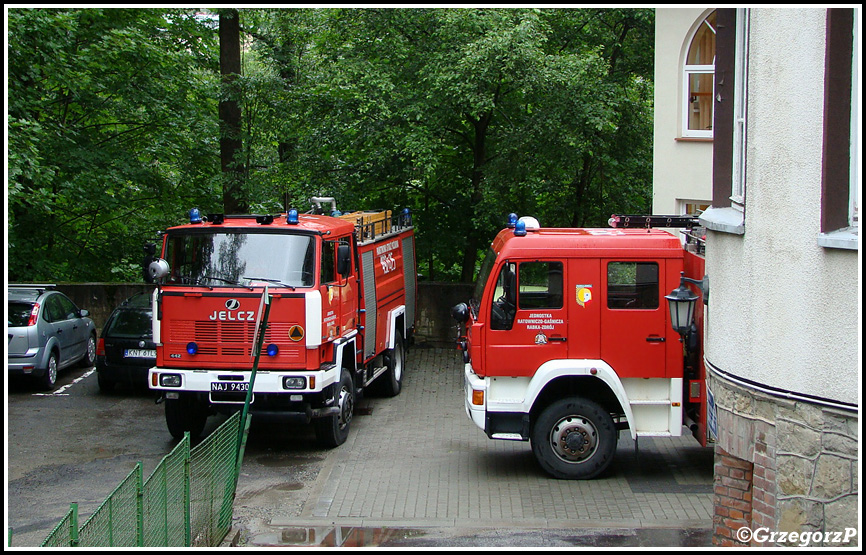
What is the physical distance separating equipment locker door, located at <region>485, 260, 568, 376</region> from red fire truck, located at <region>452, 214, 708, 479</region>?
0.01m

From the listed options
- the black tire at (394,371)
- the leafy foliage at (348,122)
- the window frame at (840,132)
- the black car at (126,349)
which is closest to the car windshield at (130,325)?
the black car at (126,349)

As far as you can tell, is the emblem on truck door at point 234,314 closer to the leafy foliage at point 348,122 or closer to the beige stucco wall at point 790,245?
the leafy foliage at point 348,122

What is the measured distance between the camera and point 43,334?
15.3m

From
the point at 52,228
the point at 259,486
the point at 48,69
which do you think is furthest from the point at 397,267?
the point at 52,228

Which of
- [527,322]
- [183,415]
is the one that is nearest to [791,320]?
[527,322]

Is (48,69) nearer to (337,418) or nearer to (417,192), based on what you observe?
(417,192)

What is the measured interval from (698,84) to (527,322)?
670 cm

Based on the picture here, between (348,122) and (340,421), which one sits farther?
(348,122)

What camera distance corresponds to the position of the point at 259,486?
424 inches

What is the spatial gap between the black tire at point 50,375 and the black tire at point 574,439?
9.12m

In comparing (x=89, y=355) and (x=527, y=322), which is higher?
(x=527, y=322)

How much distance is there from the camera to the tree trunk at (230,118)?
19.5 m

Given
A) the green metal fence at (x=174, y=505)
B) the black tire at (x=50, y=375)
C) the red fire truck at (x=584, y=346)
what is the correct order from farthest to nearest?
the black tire at (x=50, y=375) < the red fire truck at (x=584, y=346) < the green metal fence at (x=174, y=505)

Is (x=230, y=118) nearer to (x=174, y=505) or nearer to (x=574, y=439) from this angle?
(x=574, y=439)
